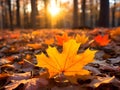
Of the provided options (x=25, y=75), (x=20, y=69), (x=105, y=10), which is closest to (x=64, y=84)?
(x=25, y=75)

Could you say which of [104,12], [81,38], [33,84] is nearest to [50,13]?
[104,12]

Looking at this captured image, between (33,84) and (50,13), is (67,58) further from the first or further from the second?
(50,13)

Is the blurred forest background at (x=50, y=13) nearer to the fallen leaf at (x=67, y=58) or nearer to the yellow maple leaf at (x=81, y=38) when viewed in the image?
the yellow maple leaf at (x=81, y=38)

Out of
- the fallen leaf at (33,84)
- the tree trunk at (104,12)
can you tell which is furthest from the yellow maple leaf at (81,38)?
the tree trunk at (104,12)

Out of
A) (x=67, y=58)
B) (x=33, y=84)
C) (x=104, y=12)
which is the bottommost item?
(x=33, y=84)

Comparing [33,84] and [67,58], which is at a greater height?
[67,58]

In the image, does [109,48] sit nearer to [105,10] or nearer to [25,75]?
[25,75]

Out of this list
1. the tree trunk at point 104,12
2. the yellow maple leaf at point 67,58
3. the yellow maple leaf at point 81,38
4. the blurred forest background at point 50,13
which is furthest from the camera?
the blurred forest background at point 50,13
